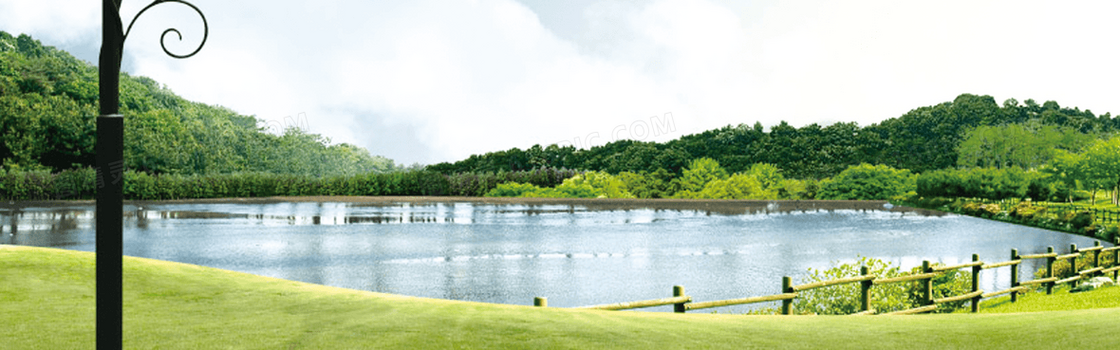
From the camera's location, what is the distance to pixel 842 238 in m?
21.6

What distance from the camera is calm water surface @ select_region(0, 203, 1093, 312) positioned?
12.8 m

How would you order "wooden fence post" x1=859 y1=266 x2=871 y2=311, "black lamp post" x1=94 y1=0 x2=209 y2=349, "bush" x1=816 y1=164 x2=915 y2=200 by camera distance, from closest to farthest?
"black lamp post" x1=94 y1=0 x2=209 y2=349, "wooden fence post" x1=859 y1=266 x2=871 y2=311, "bush" x1=816 y1=164 x2=915 y2=200

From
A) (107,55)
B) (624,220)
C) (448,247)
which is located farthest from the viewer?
(624,220)

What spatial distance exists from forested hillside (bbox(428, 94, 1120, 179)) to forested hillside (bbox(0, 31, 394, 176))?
402 inches

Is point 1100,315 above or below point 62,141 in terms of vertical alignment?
below

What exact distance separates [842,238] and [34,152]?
39.2m

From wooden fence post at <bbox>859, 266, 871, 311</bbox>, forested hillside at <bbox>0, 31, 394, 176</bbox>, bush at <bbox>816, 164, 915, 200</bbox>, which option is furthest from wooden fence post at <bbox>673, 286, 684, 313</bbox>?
bush at <bbox>816, 164, 915, 200</bbox>

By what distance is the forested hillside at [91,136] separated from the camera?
1644 inches

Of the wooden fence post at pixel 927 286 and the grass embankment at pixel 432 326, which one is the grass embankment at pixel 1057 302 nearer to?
the wooden fence post at pixel 927 286

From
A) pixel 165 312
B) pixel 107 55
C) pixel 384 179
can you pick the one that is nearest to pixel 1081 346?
pixel 107 55

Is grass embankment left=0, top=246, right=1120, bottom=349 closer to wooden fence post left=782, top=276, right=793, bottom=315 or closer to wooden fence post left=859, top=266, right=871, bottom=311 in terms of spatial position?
wooden fence post left=782, top=276, right=793, bottom=315

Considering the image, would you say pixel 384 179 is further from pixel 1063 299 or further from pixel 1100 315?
pixel 1100 315

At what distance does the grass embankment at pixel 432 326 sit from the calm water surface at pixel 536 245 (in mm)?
3347

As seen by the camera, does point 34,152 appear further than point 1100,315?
Yes
